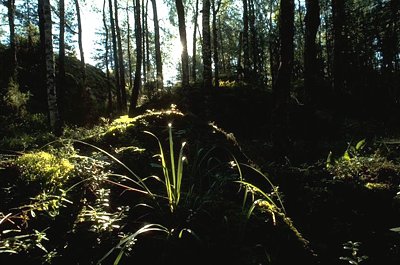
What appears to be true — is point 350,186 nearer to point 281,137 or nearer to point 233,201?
point 233,201

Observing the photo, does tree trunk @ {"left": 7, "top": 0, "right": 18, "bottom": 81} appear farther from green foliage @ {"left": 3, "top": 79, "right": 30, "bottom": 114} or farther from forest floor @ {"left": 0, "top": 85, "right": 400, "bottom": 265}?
forest floor @ {"left": 0, "top": 85, "right": 400, "bottom": 265}

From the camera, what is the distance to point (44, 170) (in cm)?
296

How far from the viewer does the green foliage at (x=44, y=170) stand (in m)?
2.90

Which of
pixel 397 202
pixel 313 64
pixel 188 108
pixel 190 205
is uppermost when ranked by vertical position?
pixel 313 64

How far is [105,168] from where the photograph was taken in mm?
3494

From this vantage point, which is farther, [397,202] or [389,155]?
[389,155]

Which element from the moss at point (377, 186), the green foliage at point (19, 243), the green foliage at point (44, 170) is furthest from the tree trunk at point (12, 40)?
the moss at point (377, 186)

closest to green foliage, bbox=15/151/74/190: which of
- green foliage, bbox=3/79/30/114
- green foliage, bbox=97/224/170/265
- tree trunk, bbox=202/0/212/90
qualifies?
green foliage, bbox=97/224/170/265

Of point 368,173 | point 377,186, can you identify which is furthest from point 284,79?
point 377,186

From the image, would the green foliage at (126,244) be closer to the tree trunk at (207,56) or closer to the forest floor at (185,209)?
the forest floor at (185,209)

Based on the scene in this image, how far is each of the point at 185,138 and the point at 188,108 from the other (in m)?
8.81

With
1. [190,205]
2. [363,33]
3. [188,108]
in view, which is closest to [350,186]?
[190,205]

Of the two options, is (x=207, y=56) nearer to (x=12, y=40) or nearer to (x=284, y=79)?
(x=284, y=79)

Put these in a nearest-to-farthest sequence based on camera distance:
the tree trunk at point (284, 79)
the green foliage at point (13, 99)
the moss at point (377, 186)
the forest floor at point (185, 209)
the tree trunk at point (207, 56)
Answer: the forest floor at point (185, 209) < the moss at point (377, 186) < the tree trunk at point (284, 79) < the tree trunk at point (207, 56) < the green foliage at point (13, 99)
